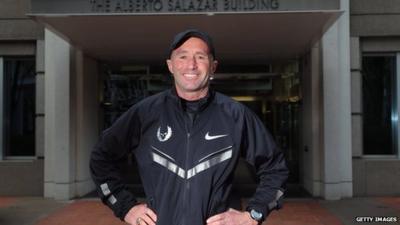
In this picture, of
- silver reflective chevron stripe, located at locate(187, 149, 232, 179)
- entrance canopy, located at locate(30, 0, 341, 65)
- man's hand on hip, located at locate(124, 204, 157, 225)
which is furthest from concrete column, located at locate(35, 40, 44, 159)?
silver reflective chevron stripe, located at locate(187, 149, 232, 179)

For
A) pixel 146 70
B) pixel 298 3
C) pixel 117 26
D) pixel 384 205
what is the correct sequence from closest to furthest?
pixel 298 3 < pixel 117 26 < pixel 384 205 < pixel 146 70

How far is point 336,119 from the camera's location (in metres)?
10.7

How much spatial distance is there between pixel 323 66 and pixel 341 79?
1.51ft

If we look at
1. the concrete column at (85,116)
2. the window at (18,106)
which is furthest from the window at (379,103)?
the window at (18,106)

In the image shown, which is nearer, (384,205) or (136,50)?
(384,205)

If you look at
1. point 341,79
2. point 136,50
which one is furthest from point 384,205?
point 136,50

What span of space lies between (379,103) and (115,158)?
9.65 metres

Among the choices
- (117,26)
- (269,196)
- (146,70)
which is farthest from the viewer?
(146,70)

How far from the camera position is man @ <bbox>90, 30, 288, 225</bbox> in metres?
2.52

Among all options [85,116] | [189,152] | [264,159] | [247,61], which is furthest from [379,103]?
[189,152]

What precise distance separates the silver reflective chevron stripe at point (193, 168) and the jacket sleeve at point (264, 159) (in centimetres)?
16

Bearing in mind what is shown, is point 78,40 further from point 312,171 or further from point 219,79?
point 312,171

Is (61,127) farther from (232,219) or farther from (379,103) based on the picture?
(232,219)

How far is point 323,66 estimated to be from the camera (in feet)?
35.1
